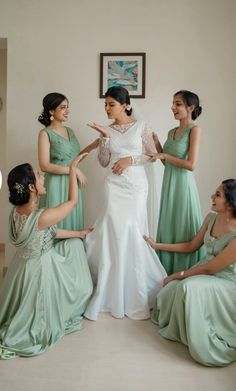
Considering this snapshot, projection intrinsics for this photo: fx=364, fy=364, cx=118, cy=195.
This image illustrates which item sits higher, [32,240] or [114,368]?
[32,240]

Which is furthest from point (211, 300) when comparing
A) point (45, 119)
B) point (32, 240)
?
point (45, 119)

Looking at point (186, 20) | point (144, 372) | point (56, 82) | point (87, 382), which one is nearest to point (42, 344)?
point (87, 382)

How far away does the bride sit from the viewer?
265 centimetres

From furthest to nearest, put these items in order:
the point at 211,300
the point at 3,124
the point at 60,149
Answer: the point at 3,124
the point at 60,149
the point at 211,300

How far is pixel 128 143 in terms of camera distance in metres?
2.72

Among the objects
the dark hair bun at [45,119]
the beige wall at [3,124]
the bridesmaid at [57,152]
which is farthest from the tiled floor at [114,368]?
the beige wall at [3,124]

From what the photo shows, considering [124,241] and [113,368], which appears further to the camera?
[124,241]

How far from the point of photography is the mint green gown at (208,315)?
202cm

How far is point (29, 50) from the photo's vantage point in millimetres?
3525

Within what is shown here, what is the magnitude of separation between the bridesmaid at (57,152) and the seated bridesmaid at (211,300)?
1074mm

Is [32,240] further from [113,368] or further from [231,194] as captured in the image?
[231,194]

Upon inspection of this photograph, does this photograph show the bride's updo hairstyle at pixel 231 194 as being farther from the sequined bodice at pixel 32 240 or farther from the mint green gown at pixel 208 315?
the sequined bodice at pixel 32 240

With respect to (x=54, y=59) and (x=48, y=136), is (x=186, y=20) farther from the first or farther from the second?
(x=48, y=136)

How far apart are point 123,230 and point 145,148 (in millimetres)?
664
